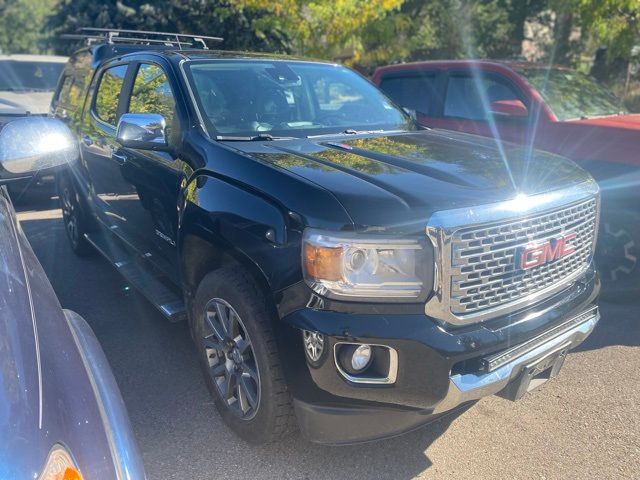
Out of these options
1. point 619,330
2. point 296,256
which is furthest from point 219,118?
point 619,330

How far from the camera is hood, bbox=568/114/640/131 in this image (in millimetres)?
4731

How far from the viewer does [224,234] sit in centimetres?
273

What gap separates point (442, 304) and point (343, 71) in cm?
264

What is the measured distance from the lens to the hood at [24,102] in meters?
7.77

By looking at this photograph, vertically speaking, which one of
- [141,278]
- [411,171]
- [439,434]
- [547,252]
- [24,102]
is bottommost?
[439,434]

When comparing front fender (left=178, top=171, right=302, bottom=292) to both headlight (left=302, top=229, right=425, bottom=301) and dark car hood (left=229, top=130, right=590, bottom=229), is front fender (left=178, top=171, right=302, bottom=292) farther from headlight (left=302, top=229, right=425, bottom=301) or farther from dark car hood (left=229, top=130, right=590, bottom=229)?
dark car hood (left=229, top=130, right=590, bottom=229)

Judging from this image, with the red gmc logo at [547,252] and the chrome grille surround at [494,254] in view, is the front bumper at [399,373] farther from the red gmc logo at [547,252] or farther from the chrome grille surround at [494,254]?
the red gmc logo at [547,252]

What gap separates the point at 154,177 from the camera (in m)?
3.51

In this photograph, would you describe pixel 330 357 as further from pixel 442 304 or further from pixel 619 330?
pixel 619 330

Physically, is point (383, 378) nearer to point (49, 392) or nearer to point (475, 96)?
point (49, 392)

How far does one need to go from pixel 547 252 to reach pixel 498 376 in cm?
64

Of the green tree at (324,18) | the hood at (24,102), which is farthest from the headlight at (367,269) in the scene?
the green tree at (324,18)

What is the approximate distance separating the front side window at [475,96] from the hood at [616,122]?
652mm

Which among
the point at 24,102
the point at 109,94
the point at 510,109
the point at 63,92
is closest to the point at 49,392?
the point at 109,94
